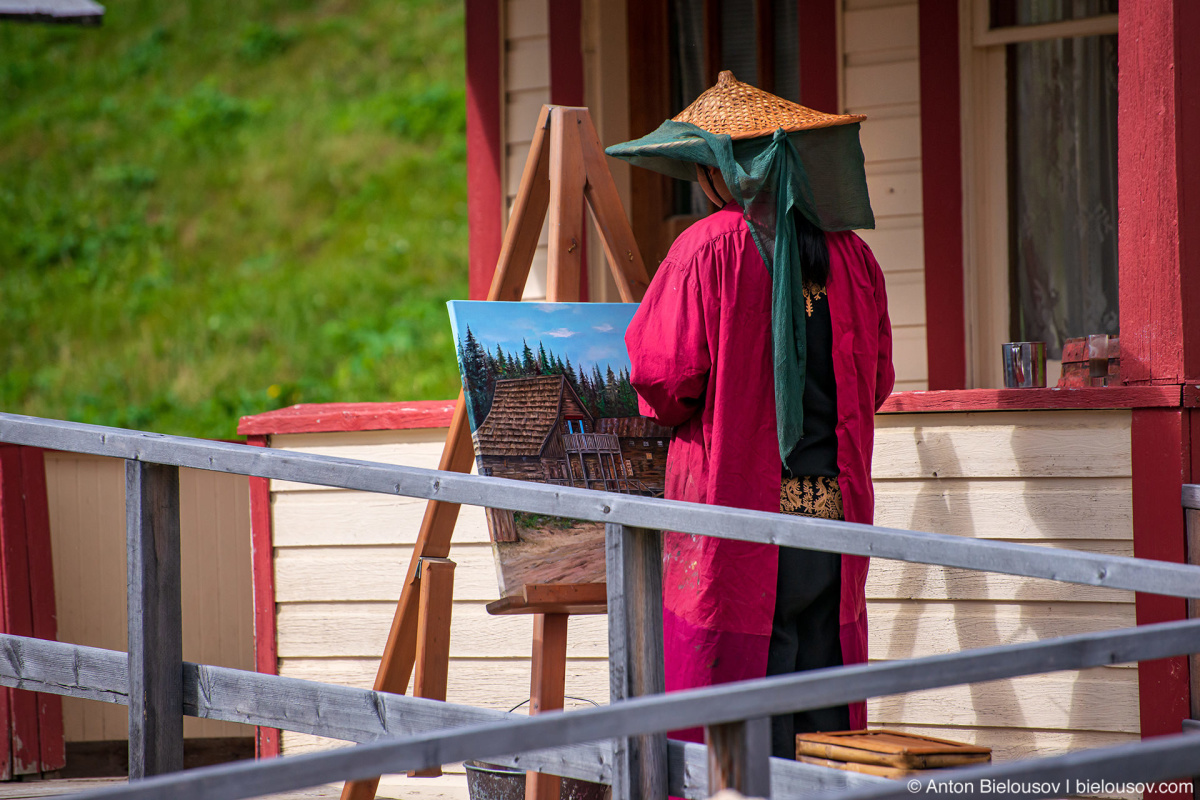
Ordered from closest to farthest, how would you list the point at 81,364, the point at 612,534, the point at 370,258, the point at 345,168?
the point at 612,534, the point at 81,364, the point at 370,258, the point at 345,168

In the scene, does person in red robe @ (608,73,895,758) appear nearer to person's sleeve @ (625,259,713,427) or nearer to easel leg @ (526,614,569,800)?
person's sleeve @ (625,259,713,427)

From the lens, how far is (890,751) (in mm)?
1956

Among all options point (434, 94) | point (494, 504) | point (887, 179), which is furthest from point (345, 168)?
point (494, 504)

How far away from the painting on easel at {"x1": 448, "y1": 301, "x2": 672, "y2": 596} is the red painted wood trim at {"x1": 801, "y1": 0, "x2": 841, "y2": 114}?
1710mm

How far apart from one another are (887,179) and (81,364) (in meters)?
10.6

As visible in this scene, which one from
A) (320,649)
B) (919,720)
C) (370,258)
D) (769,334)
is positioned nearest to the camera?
(769,334)

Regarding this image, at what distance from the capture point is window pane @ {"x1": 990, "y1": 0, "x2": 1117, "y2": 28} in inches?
170

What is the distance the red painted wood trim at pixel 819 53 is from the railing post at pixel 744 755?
10.7 feet

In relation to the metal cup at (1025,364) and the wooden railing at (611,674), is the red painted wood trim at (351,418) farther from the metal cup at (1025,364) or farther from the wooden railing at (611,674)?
the metal cup at (1025,364)

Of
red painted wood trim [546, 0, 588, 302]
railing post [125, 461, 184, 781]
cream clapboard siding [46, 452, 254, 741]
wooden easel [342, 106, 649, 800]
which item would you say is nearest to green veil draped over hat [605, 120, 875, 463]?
wooden easel [342, 106, 649, 800]

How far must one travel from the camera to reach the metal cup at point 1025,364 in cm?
358

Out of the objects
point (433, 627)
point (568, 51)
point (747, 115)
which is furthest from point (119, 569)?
point (747, 115)

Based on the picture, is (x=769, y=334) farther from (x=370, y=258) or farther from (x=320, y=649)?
(x=370, y=258)

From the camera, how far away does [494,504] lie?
7.20ft
